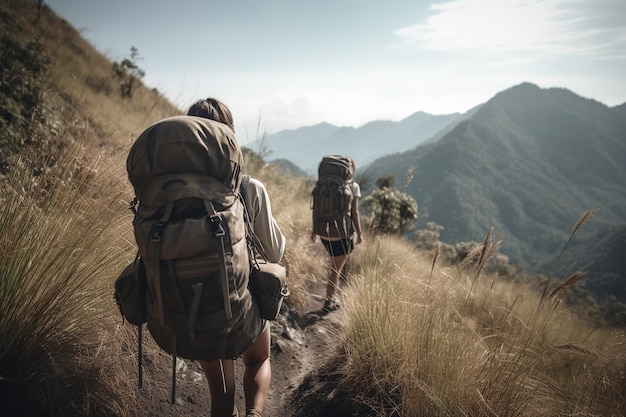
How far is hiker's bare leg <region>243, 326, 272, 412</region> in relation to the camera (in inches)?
67.6

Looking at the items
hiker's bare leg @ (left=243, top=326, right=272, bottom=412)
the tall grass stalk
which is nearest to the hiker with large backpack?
hiker's bare leg @ (left=243, top=326, right=272, bottom=412)

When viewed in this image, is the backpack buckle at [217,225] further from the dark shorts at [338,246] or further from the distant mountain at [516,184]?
the distant mountain at [516,184]

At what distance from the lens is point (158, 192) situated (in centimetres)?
130

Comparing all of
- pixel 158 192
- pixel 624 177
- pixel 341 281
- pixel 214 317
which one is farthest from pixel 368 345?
pixel 624 177

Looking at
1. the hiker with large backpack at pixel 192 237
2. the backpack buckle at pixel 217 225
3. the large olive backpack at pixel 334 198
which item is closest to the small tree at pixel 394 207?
the large olive backpack at pixel 334 198

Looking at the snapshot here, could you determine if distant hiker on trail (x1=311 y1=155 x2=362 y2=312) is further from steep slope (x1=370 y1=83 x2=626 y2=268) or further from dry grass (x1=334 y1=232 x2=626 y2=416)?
steep slope (x1=370 y1=83 x2=626 y2=268)

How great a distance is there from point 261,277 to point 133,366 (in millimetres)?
1336

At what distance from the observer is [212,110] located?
Result: 5.61 ft

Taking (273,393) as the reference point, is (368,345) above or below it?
above

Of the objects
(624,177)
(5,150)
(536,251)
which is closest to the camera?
(5,150)

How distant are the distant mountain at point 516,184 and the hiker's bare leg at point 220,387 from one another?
130 metres

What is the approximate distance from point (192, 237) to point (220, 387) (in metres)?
0.96

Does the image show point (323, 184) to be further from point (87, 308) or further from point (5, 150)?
point (5, 150)

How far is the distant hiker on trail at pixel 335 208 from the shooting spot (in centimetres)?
407
